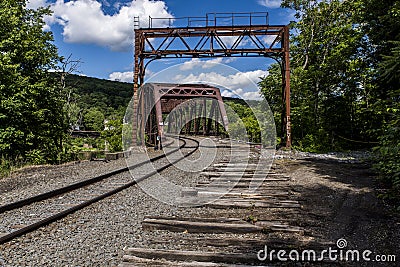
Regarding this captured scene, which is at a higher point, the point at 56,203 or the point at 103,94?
the point at 103,94

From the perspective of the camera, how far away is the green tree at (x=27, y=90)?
12.9 metres

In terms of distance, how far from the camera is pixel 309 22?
24.1 metres

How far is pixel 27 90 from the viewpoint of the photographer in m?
13.9

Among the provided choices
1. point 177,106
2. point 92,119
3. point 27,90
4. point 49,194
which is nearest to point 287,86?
point 27,90

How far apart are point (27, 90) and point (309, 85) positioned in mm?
17481

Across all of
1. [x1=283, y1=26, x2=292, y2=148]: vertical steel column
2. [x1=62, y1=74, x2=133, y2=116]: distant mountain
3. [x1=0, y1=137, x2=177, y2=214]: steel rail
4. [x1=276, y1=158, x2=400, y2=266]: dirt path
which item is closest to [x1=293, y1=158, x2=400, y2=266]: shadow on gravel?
[x1=276, y1=158, x2=400, y2=266]: dirt path

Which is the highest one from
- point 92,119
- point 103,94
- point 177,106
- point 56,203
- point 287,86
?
point 103,94

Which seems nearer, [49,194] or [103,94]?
[49,194]

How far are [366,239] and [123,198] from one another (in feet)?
15.0

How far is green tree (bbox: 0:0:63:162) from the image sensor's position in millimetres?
12914

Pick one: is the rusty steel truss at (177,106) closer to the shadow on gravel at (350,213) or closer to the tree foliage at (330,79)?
the tree foliage at (330,79)

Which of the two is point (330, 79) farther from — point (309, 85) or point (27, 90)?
point (27, 90)

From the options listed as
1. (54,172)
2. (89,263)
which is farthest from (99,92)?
(89,263)

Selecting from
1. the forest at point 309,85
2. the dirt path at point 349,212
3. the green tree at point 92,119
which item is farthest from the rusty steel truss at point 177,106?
the green tree at point 92,119
